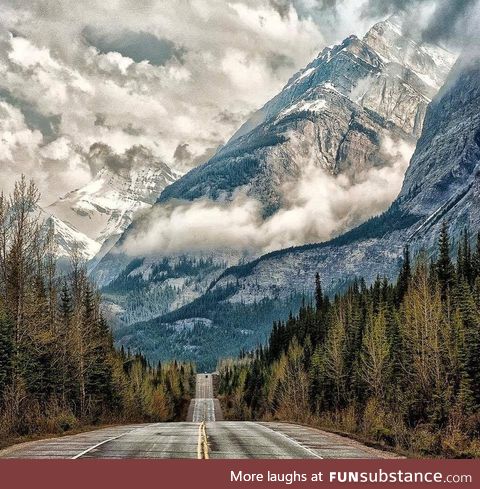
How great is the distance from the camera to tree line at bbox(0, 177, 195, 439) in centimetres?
4316

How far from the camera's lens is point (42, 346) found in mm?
53406

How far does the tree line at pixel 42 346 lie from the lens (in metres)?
43.2

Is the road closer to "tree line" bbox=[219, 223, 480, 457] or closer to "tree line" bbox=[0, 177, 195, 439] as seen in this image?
"tree line" bbox=[219, 223, 480, 457]

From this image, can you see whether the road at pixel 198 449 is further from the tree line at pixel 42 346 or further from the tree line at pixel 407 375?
the tree line at pixel 42 346

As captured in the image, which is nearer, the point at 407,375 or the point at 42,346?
the point at 42,346

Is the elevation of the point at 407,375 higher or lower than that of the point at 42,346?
lower

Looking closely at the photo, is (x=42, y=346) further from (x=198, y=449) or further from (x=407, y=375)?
(x=407, y=375)

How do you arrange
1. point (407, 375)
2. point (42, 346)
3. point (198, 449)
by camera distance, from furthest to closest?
point (407, 375), point (42, 346), point (198, 449)

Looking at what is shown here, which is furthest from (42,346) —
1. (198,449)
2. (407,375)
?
(407,375)

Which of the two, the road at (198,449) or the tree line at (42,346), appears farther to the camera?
the tree line at (42,346)

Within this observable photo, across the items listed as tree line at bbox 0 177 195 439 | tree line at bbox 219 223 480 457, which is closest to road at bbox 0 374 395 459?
tree line at bbox 219 223 480 457

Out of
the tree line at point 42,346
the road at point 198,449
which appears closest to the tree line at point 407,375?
the road at point 198,449

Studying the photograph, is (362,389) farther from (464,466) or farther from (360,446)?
(464,466)

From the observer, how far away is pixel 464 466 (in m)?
20.3
